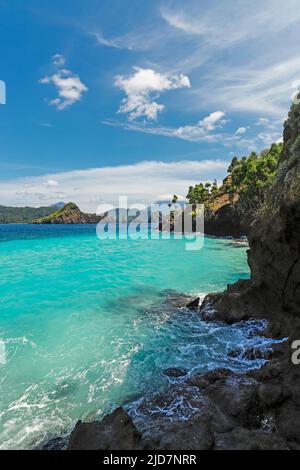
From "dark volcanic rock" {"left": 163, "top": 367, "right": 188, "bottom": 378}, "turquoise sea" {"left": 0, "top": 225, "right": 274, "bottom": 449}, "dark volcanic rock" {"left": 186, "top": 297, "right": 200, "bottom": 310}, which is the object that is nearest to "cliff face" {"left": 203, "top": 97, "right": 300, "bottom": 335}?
"dark volcanic rock" {"left": 186, "top": 297, "right": 200, "bottom": 310}

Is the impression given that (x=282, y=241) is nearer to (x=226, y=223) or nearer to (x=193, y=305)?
(x=193, y=305)

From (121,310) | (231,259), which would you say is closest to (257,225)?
(121,310)

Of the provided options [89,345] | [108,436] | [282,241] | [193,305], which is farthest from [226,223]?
[108,436]

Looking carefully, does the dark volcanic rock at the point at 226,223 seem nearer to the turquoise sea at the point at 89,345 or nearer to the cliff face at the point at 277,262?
the turquoise sea at the point at 89,345

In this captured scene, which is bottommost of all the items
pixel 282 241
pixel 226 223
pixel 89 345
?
pixel 89 345

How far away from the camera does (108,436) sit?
8305 millimetres

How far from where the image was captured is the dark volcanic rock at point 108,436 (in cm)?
803

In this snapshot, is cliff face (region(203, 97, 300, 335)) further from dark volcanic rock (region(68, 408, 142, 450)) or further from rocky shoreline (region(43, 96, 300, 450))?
dark volcanic rock (region(68, 408, 142, 450))

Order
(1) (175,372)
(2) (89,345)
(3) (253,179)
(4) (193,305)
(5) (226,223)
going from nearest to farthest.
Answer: (1) (175,372)
(2) (89,345)
(4) (193,305)
(3) (253,179)
(5) (226,223)

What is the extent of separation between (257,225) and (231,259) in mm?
30067

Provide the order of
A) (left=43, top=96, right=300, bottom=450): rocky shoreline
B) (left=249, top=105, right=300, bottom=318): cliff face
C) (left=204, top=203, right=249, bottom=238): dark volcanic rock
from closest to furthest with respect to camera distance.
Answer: (left=43, top=96, right=300, bottom=450): rocky shoreline
(left=249, top=105, right=300, bottom=318): cliff face
(left=204, top=203, right=249, bottom=238): dark volcanic rock

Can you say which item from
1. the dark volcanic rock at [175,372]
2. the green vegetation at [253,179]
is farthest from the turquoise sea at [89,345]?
the green vegetation at [253,179]

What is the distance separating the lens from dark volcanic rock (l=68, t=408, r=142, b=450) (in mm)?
8031
